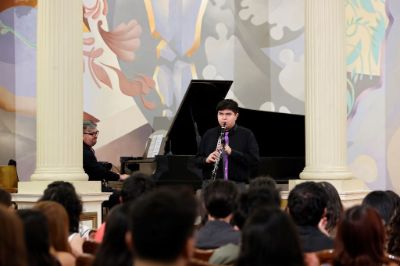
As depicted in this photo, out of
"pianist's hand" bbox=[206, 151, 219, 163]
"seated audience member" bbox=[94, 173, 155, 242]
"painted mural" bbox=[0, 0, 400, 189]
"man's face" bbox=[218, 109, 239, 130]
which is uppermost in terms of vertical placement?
"painted mural" bbox=[0, 0, 400, 189]

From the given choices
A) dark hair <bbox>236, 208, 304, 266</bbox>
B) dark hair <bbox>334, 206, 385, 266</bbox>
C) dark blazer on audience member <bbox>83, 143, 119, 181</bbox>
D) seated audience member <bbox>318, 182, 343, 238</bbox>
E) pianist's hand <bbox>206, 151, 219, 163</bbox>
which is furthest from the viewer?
dark blazer on audience member <bbox>83, 143, 119, 181</bbox>

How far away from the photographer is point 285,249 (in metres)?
2.31

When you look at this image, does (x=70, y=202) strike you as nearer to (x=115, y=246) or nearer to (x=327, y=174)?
(x=115, y=246)

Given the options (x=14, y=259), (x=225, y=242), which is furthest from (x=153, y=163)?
(x=14, y=259)

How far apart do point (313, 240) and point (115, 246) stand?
1241 millimetres

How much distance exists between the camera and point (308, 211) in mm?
3672

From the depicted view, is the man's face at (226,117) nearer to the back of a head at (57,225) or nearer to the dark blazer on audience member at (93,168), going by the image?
the dark blazer on audience member at (93,168)

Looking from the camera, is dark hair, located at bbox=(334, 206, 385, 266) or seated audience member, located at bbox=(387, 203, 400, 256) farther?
seated audience member, located at bbox=(387, 203, 400, 256)

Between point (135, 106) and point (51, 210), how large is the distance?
7951mm

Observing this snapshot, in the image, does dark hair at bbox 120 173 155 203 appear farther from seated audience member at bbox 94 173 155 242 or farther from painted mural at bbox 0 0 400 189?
painted mural at bbox 0 0 400 189

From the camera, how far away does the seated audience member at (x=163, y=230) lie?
201cm

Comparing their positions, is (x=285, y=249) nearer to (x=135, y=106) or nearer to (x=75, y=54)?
(x=75, y=54)

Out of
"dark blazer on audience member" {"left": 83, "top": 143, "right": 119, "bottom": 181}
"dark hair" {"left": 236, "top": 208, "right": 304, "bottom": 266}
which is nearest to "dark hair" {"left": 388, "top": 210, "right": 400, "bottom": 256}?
"dark hair" {"left": 236, "top": 208, "right": 304, "bottom": 266}

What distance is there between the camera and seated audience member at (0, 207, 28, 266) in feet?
7.22
